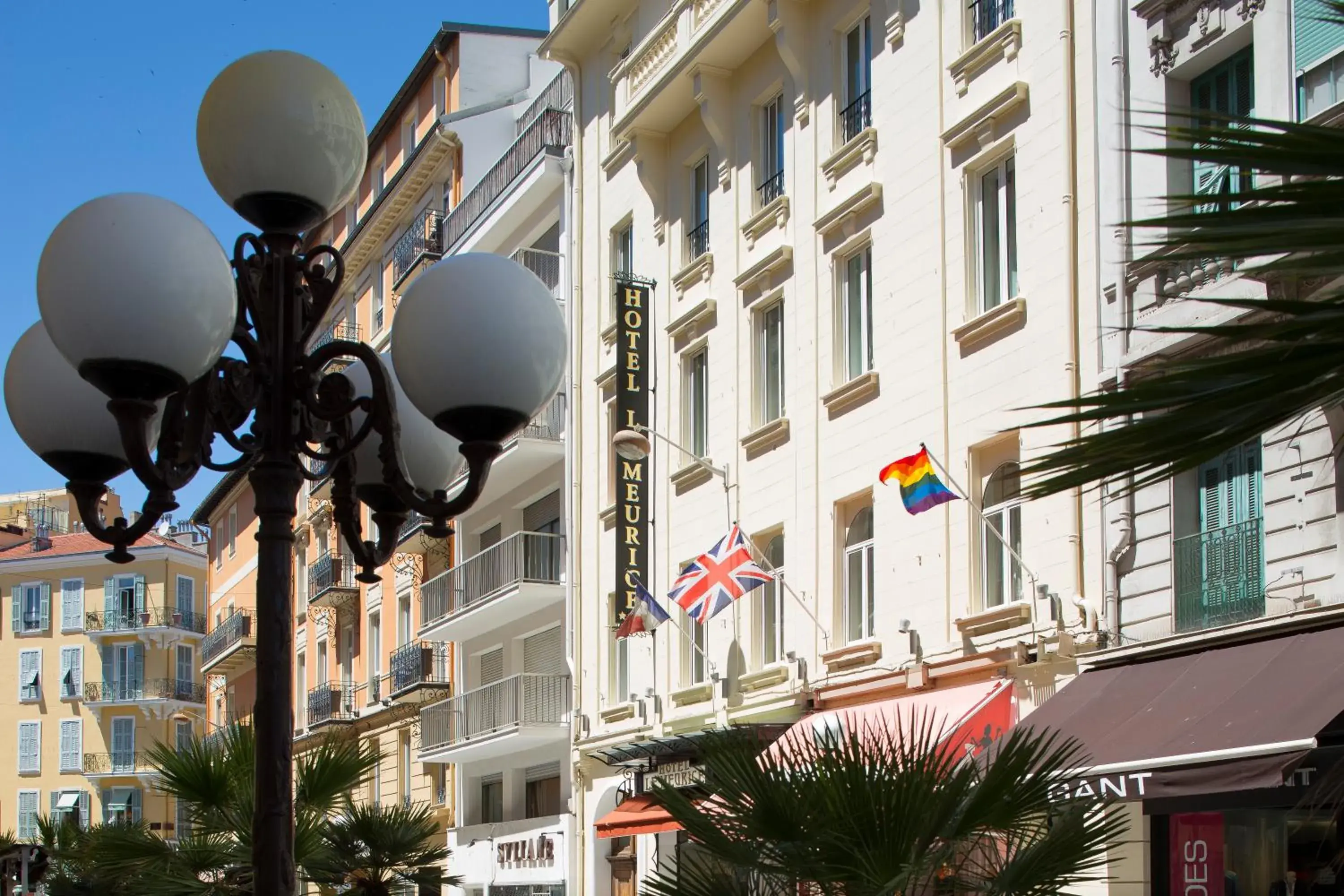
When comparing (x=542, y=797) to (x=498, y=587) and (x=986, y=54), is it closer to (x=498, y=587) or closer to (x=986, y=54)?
(x=498, y=587)

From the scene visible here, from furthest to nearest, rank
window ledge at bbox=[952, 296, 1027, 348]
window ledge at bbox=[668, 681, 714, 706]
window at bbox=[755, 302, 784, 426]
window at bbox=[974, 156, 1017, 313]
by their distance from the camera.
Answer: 1. window ledge at bbox=[668, 681, 714, 706]
2. window at bbox=[755, 302, 784, 426]
3. window at bbox=[974, 156, 1017, 313]
4. window ledge at bbox=[952, 296, 1027, 348]

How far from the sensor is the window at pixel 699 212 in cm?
2645

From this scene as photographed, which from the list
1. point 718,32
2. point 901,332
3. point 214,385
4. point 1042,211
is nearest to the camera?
point 214,385

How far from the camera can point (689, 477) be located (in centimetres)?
2575

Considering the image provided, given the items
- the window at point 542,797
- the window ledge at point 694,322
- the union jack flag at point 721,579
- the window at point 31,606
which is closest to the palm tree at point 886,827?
the union jack flag at point 721,579

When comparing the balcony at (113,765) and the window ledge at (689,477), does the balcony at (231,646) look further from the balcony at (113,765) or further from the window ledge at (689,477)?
the window ledge at (689,477)

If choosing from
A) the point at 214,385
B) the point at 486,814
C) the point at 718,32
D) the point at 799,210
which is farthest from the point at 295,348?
the point at 486,814

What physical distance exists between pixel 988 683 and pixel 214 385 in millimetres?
13365

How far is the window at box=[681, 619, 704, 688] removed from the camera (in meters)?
25.5

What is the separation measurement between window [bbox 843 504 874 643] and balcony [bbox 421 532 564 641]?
9.66m

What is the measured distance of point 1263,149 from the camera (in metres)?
2.95

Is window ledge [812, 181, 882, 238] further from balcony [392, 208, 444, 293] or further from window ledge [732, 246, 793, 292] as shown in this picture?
balcony [392, 208, 444, 293]

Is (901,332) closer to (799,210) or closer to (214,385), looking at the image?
(799,210)

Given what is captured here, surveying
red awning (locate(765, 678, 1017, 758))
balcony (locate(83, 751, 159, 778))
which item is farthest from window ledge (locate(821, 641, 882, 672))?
balcony (locate(83, 751, 159, 778))
